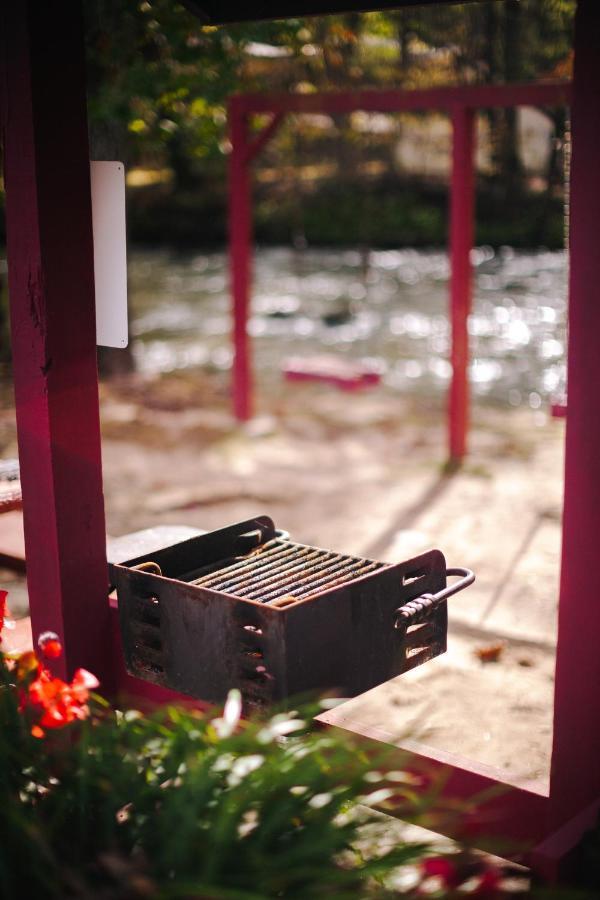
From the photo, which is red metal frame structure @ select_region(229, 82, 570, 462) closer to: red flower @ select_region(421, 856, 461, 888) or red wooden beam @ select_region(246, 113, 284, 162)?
red wooden beam @ select_region(246, 113, 284, 162)

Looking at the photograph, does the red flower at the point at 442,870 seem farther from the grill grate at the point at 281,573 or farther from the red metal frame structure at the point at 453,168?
the red metal frame structure at the point at 453,168

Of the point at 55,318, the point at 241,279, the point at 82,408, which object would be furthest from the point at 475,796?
the point at 241,279

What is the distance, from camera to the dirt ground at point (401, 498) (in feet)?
14.3

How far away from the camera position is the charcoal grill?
8.45ft

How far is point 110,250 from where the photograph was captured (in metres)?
3.12

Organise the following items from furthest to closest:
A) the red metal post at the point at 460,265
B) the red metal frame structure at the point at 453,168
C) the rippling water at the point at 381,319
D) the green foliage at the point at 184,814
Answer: the rippling water at the point at 381,319 → the red metal post at the point at 460,265 → the red metal frame structure at the point at 453,168 → the green foliage at the point at 184,814

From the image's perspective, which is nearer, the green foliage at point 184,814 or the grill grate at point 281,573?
the green foliage at point 184,814

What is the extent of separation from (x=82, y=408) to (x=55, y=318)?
0.89 feet

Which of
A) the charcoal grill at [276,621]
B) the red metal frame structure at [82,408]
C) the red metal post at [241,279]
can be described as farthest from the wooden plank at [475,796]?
the red metal post at [241,279]

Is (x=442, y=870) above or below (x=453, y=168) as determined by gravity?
below

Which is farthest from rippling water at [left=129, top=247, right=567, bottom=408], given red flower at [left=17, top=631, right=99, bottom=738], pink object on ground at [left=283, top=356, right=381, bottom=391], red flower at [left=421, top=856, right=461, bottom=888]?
red flower at [left=421, top=856, right=461, bottom=888]

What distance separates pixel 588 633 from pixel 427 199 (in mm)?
26393

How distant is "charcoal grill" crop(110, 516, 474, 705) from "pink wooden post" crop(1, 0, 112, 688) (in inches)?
7.5

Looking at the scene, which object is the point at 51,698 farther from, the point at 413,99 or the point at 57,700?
the point at 413,99
